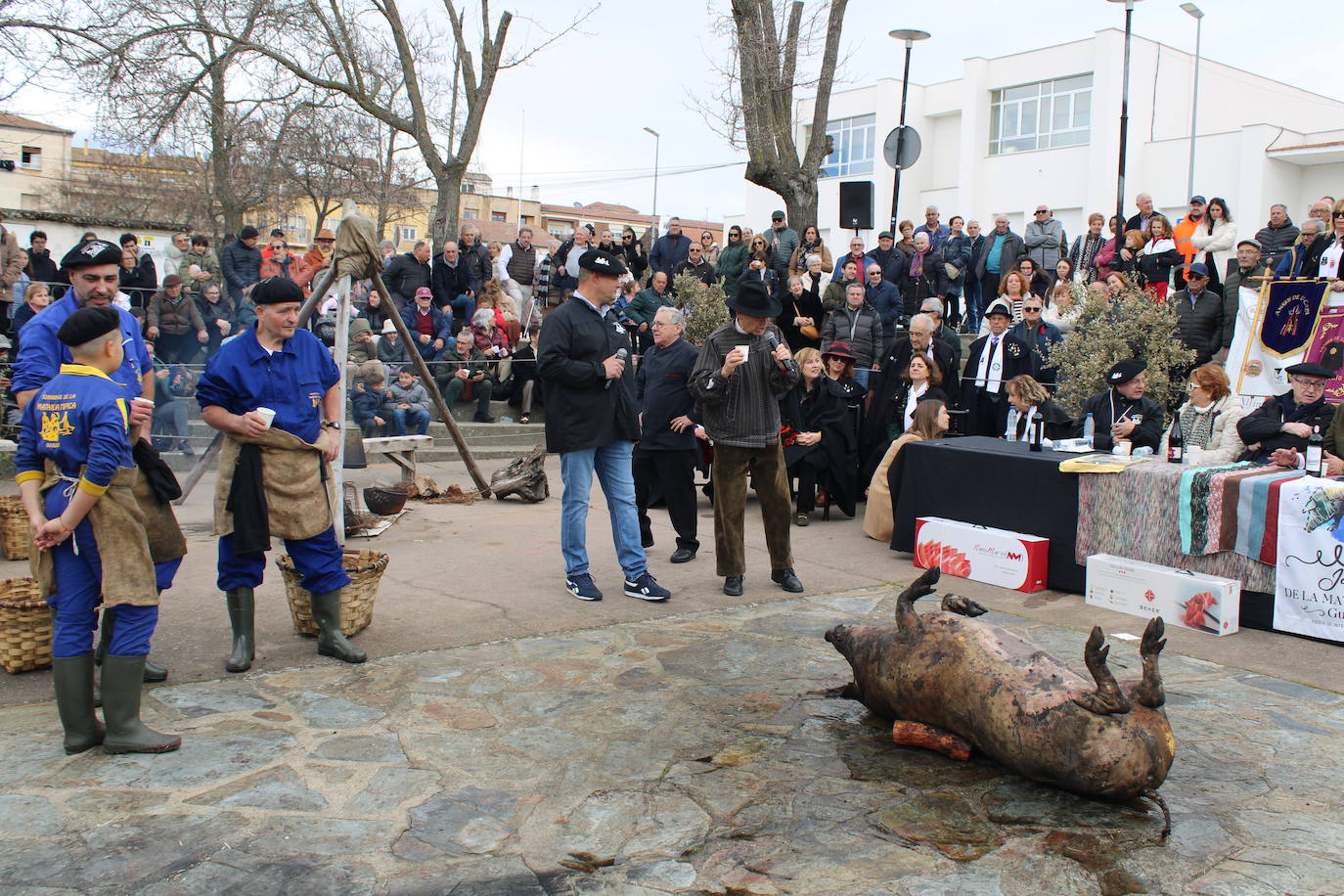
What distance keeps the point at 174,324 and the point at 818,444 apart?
759 centimetres

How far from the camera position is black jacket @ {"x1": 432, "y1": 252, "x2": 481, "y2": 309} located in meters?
14.5

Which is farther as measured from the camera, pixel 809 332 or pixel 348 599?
pixel 809 332

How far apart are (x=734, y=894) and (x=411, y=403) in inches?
358

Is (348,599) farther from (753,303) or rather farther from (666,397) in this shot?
(666,397)

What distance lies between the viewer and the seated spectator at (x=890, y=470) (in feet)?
27.8

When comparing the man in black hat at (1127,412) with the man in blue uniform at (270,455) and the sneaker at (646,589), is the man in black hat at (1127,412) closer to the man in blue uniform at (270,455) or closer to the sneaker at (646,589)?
the sneaker at (646,589)

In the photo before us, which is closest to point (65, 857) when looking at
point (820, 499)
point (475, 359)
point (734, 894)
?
point (734, 894)

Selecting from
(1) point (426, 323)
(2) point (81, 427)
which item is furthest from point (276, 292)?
(1) point (426, 323)

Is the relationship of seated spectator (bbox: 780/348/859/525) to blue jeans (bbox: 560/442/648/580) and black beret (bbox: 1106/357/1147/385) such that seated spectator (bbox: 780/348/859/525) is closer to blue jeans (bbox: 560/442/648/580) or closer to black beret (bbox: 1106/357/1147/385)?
black beret (bbox: 1106/357/1147/385)

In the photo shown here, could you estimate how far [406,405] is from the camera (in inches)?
449

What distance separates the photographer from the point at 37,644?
15.9 feet

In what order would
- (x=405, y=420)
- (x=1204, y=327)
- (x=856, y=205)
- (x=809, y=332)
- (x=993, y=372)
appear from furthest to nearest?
(x=856, y=205) < (x=809, y=332) < (x=405, y=420) < (x=1204, y=327) < (x=993, y=372)

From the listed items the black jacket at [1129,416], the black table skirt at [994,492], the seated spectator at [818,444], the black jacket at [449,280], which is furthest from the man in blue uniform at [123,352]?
the black jacket at [449,280]

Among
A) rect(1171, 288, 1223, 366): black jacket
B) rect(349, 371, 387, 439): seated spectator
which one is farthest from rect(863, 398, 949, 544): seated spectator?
rect(349, 371, 387, 439): seated spectator
